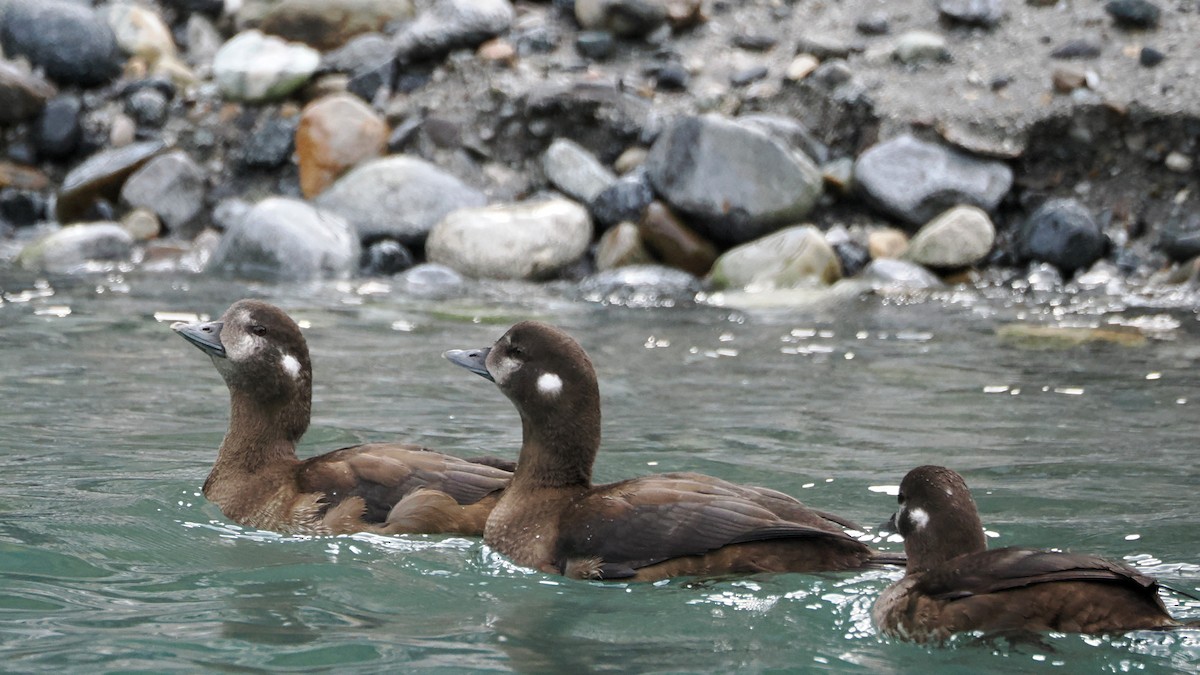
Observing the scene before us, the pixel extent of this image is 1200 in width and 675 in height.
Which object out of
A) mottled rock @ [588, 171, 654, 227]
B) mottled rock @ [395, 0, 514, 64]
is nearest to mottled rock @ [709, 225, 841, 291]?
mottled rock @ [588, 171, 654, 227]

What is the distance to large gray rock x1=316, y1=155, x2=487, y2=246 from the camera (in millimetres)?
14000

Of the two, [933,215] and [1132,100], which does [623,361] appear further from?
[1132,100]

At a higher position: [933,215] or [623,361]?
[933,215]

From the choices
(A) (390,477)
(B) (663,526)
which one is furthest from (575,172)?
(B) (663,526)

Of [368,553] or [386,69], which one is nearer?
[368,553]

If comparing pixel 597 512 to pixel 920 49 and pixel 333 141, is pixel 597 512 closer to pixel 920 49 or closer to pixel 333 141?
pixel 333 141

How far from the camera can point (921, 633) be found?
449cm

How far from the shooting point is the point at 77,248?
13.9 m

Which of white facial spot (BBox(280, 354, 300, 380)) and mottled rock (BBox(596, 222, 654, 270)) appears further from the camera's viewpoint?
mottled rock (BBox(596, 222, 654, 270))

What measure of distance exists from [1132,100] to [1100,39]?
3.93 feet

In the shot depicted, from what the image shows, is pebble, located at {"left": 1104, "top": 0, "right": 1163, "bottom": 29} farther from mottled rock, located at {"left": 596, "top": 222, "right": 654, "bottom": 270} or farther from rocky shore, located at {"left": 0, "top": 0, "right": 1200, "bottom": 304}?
mottled rock, located at {"left": 596, "top": 222, "right": 654, "bottom": 270}

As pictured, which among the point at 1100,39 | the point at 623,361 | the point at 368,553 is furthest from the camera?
the point at 1100,39

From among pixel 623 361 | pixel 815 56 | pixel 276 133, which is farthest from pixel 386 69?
pixel 623 361

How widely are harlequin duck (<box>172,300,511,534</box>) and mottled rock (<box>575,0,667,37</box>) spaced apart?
32.7ft
